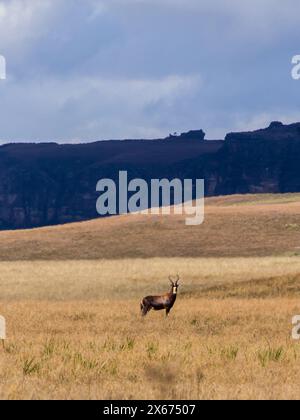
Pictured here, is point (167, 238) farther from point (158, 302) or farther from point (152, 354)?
point (152, 354)

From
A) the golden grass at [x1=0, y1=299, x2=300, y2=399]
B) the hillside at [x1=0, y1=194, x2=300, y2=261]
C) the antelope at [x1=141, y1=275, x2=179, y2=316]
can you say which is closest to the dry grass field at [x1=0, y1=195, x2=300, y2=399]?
the golden grass at [x1=0, y1=299, x2=300, y2=399]

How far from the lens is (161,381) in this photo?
11.3m

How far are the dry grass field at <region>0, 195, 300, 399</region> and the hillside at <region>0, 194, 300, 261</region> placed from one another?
0.56m

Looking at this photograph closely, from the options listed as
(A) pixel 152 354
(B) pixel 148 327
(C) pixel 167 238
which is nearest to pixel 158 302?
(B) pixel 148 327

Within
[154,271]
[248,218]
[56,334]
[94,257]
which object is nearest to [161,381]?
[56,334]

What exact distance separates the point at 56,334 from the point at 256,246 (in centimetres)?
5390

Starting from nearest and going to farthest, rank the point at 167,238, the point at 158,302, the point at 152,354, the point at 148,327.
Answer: the point at 152,354
the point at 148,327
the point at 158,302
the point at 167,238

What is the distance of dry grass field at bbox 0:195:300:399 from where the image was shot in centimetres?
1273

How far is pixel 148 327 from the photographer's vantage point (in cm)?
2425

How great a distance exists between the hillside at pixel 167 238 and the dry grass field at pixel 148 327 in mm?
555

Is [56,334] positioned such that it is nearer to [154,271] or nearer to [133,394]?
[133,394]

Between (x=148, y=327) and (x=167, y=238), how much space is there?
2184 inches

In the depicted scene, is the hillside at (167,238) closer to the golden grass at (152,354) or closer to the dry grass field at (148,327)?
the dry grass field at (148,327)

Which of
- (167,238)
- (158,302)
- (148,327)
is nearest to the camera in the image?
(148,327)
